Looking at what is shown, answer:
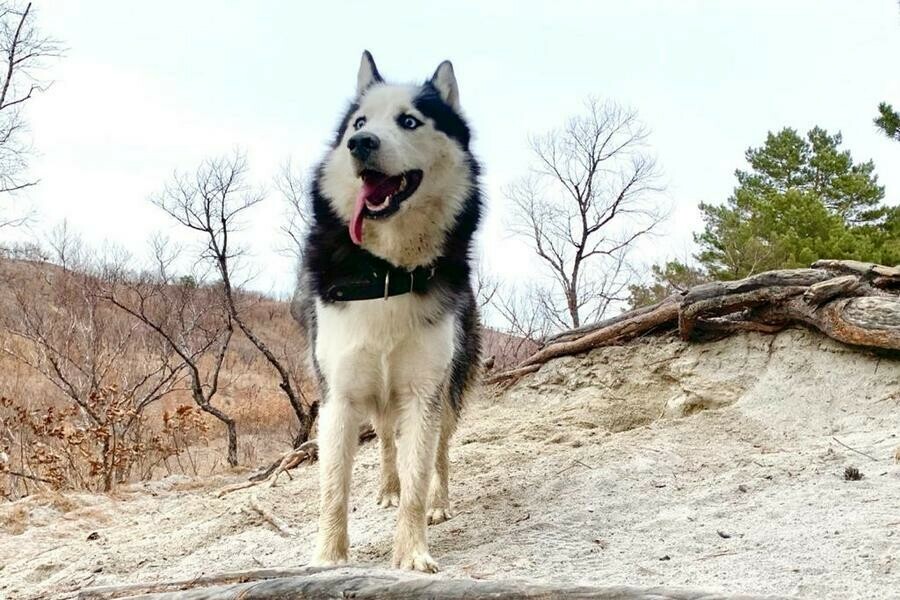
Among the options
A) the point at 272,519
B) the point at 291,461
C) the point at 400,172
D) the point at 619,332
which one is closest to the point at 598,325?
the point at 619,332

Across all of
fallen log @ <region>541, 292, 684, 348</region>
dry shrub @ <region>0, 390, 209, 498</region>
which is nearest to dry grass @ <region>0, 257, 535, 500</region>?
dry shrub @ <region>0, 390, 209, 498</region>

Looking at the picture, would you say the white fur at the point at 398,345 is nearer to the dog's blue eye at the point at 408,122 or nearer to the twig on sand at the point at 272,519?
the dog's blue eye at the point at 408,122

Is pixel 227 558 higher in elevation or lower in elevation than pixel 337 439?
lower

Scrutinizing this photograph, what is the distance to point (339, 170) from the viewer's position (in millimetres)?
3809

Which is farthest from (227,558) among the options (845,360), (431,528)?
(845,360)

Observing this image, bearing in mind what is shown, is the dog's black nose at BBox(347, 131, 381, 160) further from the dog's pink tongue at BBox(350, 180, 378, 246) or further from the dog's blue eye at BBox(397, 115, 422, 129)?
the dog's blue eye at BBox(397, 115, 422, 129)

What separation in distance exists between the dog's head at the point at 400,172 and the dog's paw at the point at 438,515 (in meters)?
1.81

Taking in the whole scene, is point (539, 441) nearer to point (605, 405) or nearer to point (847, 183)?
point (605, 405)

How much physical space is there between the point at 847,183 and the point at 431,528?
22.9 meters

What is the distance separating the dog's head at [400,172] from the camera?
3.54m

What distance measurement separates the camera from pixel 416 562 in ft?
11.4

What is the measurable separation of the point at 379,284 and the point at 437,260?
351 mm

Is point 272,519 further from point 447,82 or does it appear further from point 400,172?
point 447,82

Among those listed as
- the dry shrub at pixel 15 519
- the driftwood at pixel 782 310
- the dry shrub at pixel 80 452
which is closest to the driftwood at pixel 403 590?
the dry shrub at pixel 15 519
